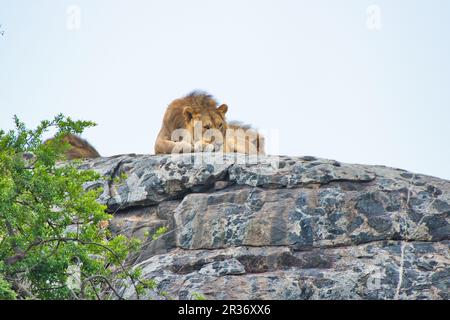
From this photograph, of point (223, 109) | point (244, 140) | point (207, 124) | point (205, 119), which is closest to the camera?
point (244, 140)

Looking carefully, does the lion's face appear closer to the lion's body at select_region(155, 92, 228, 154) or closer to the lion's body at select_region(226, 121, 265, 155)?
the lion's body at select_region(155, 92, 228, 154)

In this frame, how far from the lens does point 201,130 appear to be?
1930 cm

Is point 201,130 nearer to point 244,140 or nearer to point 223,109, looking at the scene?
point 244,140

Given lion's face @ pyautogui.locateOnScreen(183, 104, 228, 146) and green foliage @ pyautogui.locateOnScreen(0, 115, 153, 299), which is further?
lion's face @ pyautogui.locateOnScreen(183, 104, 228, 146)

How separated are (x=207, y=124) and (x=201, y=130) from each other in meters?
0.25

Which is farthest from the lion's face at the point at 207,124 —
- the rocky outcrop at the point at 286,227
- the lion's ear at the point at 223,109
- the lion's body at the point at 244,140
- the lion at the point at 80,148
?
the rocky outcrop at the point at 286,227

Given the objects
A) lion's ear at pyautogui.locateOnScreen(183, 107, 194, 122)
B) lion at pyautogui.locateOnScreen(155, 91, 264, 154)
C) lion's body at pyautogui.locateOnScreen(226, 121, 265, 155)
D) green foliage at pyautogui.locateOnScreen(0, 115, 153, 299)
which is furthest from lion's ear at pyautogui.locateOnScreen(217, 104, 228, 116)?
green foliage at pyautogui.locateOnScreen(0, 115, 153, 299)

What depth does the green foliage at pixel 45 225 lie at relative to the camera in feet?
35.0

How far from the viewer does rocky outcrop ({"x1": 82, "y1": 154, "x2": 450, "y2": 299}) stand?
13055 mm

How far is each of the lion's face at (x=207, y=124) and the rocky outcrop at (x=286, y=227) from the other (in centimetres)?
347

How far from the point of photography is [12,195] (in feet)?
35.8

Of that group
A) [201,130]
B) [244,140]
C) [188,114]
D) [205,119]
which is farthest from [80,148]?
[244,140]

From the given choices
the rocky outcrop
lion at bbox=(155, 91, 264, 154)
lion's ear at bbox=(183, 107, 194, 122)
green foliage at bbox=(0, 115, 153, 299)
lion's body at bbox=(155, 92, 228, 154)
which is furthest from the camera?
lion's ear at bbox=(183, 107, 194, 122)
